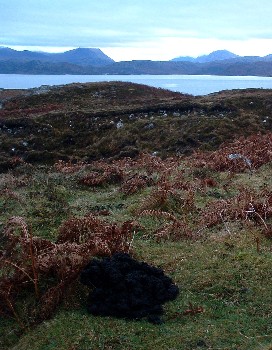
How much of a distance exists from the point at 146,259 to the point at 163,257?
0.33 m

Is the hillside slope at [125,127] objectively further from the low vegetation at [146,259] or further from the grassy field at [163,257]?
the low vegetation at [146,259]

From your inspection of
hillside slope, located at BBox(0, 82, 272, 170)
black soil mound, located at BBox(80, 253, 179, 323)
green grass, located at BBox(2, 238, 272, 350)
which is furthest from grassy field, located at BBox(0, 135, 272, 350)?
hillside slope, located at BBox(0, 82, 272, 170)

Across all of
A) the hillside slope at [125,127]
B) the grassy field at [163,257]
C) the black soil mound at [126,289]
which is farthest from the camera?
the hillside slope at [125,127]

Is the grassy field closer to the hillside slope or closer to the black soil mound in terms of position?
the black soil mound

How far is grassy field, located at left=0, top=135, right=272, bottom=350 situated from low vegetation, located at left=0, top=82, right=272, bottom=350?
20 millimetres

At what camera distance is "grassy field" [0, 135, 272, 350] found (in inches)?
245

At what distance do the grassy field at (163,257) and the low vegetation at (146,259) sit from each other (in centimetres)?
2

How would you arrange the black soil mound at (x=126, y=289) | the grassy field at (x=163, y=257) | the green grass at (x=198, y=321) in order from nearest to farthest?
the green grass at (x=198, y=321), the grassy field at (x=163, y=257), the black soil mound at (x=126, y=289)

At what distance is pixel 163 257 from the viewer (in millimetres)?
8695

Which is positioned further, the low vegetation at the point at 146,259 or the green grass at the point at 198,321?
the low vegetation at the point at 146,259

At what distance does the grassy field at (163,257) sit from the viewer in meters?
6.21

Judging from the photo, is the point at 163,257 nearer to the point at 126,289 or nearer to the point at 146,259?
the point at 146,259

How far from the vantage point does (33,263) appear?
702 cm

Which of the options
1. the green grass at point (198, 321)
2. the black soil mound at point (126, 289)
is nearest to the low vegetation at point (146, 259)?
the green grass at point (198, 321)
